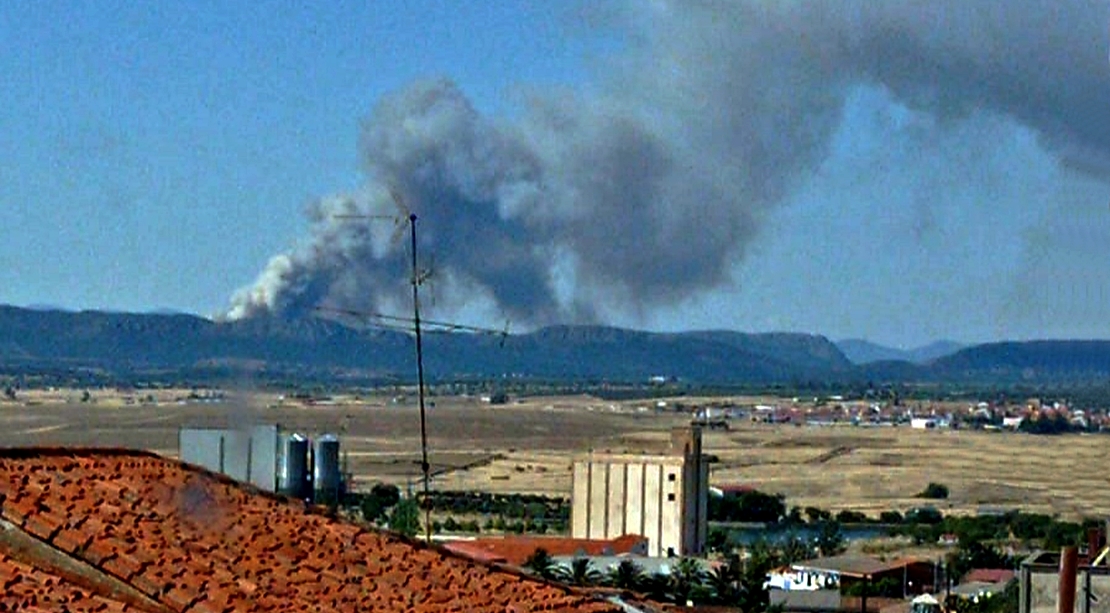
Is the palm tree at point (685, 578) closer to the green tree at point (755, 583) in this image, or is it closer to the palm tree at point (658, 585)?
the palm tree at point (658, 585)

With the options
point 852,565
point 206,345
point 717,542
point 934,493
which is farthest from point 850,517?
point 206,345

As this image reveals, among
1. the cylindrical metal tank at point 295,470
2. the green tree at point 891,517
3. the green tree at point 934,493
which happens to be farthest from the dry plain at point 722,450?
the cylindrical metal tank at point 295,470

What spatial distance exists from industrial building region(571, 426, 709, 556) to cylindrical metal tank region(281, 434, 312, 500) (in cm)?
4720

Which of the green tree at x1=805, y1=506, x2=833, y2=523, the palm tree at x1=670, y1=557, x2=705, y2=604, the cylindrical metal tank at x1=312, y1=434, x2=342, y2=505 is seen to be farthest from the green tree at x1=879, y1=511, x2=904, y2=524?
the cylindrical metal tank at x1=312, y1=434, x2=342, y2=505

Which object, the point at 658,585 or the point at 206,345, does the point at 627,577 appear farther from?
the point at 206,345

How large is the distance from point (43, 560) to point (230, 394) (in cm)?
269

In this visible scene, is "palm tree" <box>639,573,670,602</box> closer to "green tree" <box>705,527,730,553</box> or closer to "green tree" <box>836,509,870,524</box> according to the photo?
"green tree" <box>705,527,730,553</box>

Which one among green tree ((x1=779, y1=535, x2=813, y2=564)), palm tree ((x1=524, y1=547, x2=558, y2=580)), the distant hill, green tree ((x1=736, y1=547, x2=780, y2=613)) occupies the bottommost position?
green tree ((x1=779, y1=535, x2=813, y2=564))

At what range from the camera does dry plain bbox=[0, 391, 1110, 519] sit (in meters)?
76.9

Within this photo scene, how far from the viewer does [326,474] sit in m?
14.5

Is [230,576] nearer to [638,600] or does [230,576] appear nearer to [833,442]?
[638,600]

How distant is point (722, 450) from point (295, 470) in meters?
122

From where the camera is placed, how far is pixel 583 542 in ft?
166

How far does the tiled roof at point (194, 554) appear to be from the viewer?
755cm
